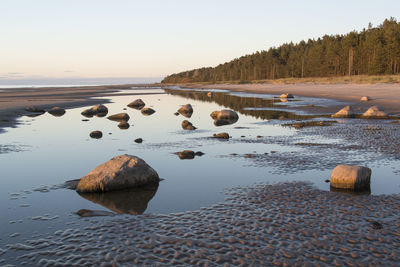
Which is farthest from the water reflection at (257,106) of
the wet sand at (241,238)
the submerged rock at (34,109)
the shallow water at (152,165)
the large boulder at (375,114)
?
the submerged rock at (34,109)

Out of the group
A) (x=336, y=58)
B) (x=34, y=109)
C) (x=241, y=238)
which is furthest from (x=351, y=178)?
(x=336, y=58)

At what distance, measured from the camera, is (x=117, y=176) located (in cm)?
888

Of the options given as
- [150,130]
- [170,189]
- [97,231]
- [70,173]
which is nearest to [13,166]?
[70,173]

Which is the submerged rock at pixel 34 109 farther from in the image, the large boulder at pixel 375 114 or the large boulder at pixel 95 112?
the large boulder at pixel 375 114

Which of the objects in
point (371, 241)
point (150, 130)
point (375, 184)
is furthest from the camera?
point (150, 130)

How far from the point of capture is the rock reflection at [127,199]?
299 inches

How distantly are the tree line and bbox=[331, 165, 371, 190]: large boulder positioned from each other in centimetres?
7876

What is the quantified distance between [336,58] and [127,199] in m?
98.7

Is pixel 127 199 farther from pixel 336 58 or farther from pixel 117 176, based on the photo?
pixel 336 58

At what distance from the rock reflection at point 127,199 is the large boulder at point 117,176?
6.5 inches

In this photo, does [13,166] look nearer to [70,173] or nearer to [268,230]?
[70,173]

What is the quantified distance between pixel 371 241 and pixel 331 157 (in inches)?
250

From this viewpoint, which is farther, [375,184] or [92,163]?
[92,163]

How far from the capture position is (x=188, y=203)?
7.81 m
